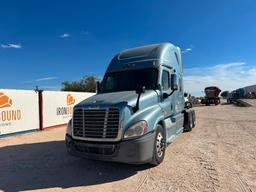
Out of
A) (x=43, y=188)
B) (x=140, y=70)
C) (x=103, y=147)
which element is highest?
(x=140, y=70)

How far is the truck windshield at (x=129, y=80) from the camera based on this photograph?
6.77 meters

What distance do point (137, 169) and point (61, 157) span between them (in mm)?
2580

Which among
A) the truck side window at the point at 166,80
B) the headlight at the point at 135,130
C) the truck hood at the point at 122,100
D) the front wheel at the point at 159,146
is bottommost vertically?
the front wheel at the point at 159,146

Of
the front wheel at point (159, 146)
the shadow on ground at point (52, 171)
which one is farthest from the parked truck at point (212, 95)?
the front wheel at point (159, 146)

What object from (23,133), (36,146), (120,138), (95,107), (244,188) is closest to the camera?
(244,188)

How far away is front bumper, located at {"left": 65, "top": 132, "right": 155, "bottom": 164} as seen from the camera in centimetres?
509

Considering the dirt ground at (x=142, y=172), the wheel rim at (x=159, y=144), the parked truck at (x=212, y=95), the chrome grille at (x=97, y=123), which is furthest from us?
the parked truck at (x=212, y=95)

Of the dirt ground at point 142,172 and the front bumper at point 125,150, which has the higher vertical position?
the front bumper at point 125,150

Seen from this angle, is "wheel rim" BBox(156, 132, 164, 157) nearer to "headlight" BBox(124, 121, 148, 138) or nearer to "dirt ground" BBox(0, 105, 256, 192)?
"dirt ground" BBox(0, 105, 256, 192)

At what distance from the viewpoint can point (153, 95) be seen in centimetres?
619

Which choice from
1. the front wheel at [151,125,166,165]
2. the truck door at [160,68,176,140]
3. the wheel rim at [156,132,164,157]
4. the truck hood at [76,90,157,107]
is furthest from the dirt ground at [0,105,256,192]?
the truck hood at [76,90,157,107]

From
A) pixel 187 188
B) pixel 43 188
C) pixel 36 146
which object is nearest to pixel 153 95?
pixel 187 188

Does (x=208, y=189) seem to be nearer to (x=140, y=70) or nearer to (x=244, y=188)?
(x=244, y=188)

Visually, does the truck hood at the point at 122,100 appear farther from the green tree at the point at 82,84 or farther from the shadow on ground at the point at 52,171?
the green tree at the point at 82,84
